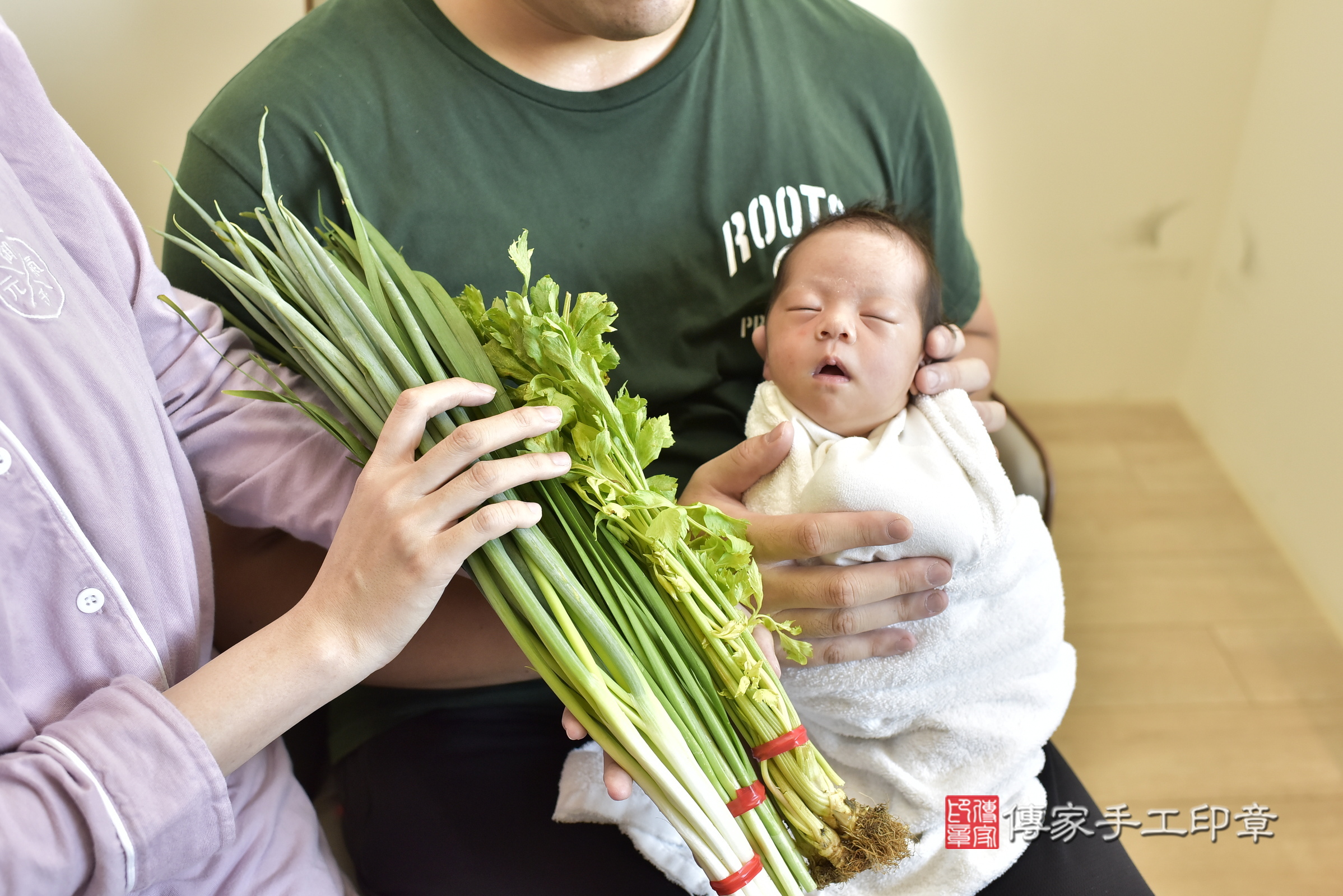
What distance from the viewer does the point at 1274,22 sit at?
2.00 metres

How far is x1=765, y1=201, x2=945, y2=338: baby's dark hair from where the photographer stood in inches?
47.8

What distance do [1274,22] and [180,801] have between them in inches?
96.4

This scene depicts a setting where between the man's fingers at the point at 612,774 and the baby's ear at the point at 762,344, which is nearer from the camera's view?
the man's fingers at the point at 612,774

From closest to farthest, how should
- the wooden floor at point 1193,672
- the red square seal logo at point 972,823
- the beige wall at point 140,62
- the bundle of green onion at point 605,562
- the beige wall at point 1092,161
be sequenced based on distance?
the bundle of green onion at point 605,562 → the red square seal logo at point 972,823 → the beige wall at point 140,62 → the wooden floor at point 1193,672 → the beige wall at point 1092,161

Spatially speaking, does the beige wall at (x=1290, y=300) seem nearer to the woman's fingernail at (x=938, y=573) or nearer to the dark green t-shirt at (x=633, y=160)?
the dark green t-shirt at (x=633, y=160)

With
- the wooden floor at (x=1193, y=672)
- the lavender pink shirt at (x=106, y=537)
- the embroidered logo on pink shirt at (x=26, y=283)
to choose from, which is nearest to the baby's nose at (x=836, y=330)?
the lavender pink shirt at (x=106, y=537)

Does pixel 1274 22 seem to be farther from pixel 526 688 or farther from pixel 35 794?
pixel 35 794

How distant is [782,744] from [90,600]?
0.64 meters

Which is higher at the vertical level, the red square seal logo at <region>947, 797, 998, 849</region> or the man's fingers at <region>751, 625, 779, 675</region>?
the man's fingers at <region>751, 625, 779, 675</region>

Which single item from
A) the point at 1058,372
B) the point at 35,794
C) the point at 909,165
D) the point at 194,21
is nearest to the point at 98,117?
the point at 194,21

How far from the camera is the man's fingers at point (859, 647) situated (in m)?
1.09

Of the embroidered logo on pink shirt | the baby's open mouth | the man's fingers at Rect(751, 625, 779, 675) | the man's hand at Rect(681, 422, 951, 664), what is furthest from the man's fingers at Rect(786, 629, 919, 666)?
the embroidered logo on pink shirt

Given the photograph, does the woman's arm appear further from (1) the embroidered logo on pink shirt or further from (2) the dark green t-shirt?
(1) the embroidered logo on pink shirt

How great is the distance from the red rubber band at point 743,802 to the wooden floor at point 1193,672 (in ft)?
3.32
